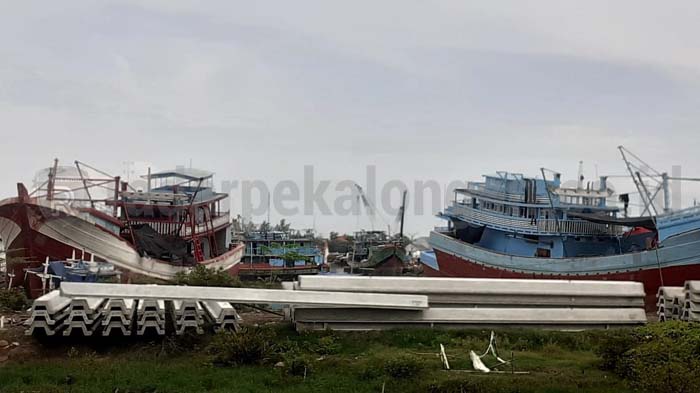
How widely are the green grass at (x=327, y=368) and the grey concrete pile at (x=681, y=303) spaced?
2324 millimetres

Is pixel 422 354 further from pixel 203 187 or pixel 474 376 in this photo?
pixel 203 187

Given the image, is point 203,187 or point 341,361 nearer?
point 341,361

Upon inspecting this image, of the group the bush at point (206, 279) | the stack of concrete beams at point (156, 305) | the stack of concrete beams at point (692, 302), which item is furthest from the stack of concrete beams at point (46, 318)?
the stack of concrete beams at point (692, 302)

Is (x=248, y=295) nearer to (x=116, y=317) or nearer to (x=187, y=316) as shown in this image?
(x=187, y=316)

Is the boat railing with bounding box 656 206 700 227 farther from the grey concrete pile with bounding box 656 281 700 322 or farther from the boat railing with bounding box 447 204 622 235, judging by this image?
the grey concrete pile with bounding box 656 281 700 322

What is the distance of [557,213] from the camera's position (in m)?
28.5

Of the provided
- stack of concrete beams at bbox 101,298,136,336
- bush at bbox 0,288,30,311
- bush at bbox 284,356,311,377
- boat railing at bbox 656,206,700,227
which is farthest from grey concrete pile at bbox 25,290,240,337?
boat railing at bbox 656,206,700,227

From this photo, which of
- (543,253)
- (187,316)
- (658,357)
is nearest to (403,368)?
(658,357)

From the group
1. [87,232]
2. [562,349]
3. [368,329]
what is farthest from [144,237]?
[562,349]

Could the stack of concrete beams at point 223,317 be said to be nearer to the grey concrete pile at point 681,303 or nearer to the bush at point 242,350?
the bush at point 242,350

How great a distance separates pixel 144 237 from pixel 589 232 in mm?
18254

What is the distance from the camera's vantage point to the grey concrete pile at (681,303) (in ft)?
45.9

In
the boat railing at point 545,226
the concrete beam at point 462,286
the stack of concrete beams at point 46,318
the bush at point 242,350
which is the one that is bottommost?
the bush at point 242,350

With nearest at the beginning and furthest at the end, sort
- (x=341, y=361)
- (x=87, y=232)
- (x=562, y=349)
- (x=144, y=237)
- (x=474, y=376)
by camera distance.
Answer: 1. (x=474, y=376)
2. (x=341, y=361)
3. (x=562, y=349)
4. (x=87, y=232)
5. (x=144, y=237)
